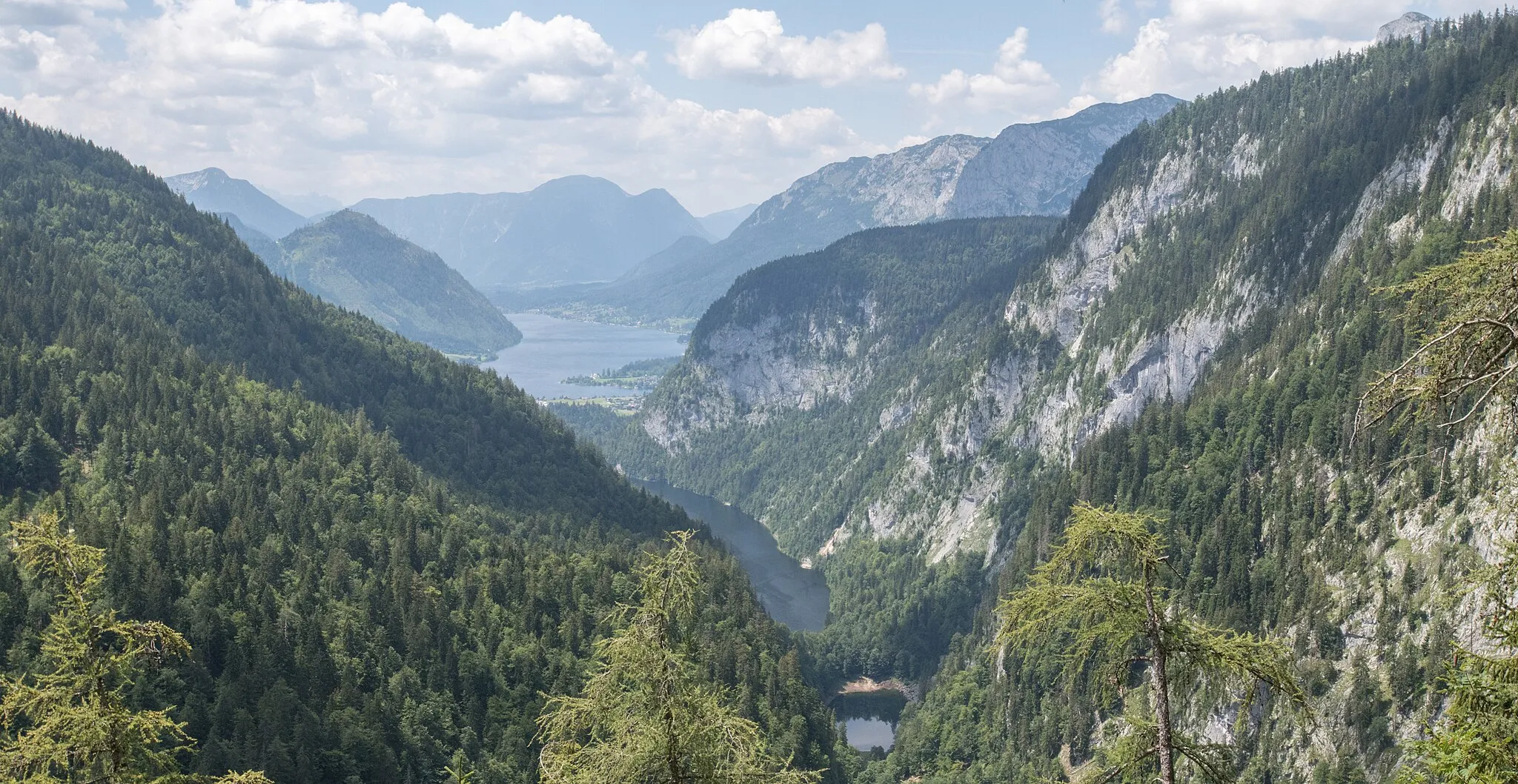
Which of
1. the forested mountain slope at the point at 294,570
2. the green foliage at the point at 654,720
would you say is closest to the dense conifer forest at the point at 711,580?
the green foliage at the point at 654,720

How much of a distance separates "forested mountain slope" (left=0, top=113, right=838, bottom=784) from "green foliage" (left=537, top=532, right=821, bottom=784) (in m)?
69.0

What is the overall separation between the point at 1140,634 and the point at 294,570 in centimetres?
11609

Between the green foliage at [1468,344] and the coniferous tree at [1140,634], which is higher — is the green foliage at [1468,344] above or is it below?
above

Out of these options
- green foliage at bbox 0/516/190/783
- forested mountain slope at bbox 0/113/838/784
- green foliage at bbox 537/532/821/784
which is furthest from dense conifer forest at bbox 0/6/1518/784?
forested mountain slope at bbox 0/113/838/784

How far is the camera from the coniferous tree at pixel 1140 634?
65.9 ft

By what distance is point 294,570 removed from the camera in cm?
11944

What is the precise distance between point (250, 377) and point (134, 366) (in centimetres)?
4101

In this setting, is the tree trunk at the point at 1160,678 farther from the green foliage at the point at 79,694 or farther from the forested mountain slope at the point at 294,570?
the forested mountain slope at the point at 294,570

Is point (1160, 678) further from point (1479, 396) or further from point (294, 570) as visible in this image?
point (294, 570)

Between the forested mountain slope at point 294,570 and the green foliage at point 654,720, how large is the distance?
69012mm

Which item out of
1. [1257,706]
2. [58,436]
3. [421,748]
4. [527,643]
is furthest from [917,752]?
[58,436]

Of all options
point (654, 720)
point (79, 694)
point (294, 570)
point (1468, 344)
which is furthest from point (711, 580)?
point (1468, 344)

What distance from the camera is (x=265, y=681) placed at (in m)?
97.6

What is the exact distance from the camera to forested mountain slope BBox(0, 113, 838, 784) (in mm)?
96250
